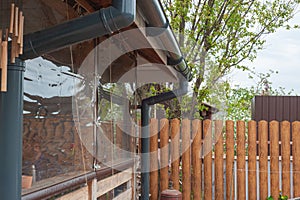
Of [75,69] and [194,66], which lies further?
[194,66]

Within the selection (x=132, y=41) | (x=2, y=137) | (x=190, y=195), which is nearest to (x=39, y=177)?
(x=2, y=137)

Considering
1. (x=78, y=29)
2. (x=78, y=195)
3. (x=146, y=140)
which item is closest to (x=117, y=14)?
(x=78, y=29)

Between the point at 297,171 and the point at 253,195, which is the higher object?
the point at 297,171

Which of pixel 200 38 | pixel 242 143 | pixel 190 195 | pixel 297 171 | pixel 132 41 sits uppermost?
pixel 200 38

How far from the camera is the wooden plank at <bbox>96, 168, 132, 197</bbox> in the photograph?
3223 mm

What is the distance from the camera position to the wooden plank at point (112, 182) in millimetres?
3223

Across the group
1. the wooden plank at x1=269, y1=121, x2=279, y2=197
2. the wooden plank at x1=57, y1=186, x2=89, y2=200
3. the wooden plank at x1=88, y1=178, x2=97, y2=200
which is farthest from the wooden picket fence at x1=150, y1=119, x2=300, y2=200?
the wooden plank at x1=57, y1=186, x2=89, y2=200

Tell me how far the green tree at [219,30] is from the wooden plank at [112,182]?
3156mm

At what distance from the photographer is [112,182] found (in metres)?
3.61

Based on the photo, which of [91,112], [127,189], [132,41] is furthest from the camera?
[127,189]

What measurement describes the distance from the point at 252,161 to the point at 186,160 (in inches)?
33.9

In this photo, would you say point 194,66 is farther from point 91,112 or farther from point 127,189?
point 91,112

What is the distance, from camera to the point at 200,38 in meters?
7.14

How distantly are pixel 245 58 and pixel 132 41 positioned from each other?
166 inches
